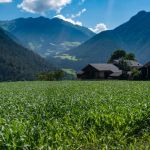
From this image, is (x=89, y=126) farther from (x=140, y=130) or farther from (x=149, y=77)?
(x=149, y=77)

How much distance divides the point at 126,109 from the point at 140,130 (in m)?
1.87

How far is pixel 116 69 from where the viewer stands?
132m

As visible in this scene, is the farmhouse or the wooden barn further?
the farmhouse

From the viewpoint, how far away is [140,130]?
15.3 meters

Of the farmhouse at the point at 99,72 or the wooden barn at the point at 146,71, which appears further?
the farmhouse at the point at 99,72

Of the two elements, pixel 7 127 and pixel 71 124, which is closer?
pixel 7 127

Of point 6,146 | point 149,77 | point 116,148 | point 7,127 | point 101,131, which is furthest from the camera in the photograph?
point 149,77

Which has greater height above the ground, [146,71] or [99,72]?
[99,72]

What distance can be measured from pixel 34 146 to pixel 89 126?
3.70 m

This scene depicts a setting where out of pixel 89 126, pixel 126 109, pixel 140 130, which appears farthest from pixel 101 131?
pixel 126 109

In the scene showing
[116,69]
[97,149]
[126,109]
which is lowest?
[97,149]

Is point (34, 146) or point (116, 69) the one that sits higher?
point (116, 69)

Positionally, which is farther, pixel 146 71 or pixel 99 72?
pixel 99 72

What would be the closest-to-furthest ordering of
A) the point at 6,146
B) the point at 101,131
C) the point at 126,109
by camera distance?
the point at 6,146
the point at 101,131
the point at 126,109
